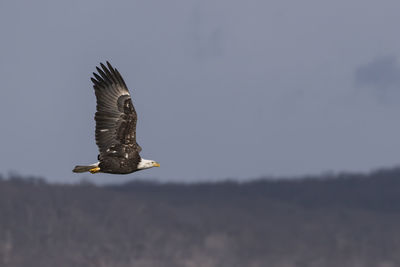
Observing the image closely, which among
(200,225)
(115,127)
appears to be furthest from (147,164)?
(200,225)

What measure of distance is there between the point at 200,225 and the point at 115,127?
144582mm

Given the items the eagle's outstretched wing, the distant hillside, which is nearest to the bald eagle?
the eagle's outstretched wing

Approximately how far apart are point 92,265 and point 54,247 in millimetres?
10289

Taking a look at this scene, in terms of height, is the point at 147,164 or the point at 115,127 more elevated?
the point at 115,127

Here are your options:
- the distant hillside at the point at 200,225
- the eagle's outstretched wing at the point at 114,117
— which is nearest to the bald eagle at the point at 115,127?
the eagle's outstretched wing at the point at 114,117

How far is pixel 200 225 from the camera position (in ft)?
568

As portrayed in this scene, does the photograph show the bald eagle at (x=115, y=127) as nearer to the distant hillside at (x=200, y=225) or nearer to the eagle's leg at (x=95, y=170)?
the eagle's leg at (x=95, y=170)

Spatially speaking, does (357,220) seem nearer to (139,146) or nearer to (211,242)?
(211,242)

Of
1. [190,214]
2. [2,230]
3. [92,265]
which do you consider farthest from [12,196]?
[190,214]

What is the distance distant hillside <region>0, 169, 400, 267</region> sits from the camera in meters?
165

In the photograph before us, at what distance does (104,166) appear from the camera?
1158 inches

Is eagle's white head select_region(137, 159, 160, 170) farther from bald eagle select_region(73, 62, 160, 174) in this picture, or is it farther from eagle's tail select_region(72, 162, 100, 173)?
eagle's tail select_region(72, 162, 100, 173)

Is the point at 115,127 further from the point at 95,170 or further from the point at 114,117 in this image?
the point at 95,170

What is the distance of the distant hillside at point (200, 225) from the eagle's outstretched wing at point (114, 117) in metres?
124
